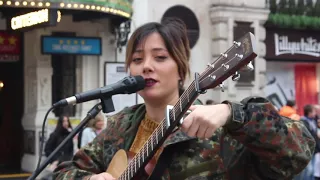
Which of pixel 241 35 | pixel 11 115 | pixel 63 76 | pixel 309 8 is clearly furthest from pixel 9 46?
pixel 309 8

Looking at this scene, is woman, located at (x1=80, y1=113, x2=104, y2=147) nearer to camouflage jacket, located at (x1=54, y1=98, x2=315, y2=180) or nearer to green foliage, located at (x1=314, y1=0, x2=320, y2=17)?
camouflage jacket, located at (x1=54, y1=98, x2=315, y2=180)

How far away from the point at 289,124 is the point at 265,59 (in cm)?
1264

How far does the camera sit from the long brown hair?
2.81 meters

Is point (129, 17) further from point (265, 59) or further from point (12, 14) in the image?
point (265, 59)

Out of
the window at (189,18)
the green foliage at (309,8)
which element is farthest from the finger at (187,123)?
the green foliage at (309,8)

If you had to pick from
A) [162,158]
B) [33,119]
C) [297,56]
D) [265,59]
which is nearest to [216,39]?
[265,59]

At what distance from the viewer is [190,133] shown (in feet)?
7.11

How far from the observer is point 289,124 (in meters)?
2.35

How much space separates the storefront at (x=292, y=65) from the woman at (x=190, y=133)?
1218 centimetres

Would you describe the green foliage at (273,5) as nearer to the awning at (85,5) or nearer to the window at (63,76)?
the awning at (85,5)

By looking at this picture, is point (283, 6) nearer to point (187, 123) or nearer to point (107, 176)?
point (107, 176)

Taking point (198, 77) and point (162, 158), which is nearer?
point (198, 77)

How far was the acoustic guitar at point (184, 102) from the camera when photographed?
6.51 feet

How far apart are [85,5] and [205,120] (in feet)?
29.4
